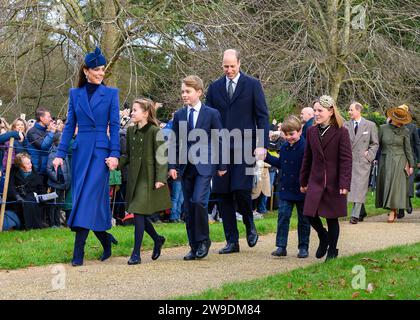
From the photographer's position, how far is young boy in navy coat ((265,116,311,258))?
1122 centimetres

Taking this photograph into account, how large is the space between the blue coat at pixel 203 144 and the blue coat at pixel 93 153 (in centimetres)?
77

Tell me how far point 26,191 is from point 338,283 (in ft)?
23.2

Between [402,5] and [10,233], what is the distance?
634 inches

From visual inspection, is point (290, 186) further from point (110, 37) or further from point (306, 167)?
point (110, 37)

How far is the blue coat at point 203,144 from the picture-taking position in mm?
10641

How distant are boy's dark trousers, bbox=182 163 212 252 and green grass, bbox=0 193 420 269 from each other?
0.96 meters

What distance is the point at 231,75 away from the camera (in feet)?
36.3

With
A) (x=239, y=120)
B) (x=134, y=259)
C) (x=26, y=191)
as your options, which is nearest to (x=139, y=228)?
(x=134, y=259)

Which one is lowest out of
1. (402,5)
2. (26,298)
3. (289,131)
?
(26,298)

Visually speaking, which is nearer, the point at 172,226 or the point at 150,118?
the point at 150,118

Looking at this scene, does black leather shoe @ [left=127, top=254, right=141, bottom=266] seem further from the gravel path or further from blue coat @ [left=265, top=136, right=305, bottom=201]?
blue coat @ [left=265, top=136, right=305, bottom=201]

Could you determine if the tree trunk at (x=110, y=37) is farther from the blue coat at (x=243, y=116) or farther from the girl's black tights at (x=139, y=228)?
the girl's black tights at (x=139, y=228)
